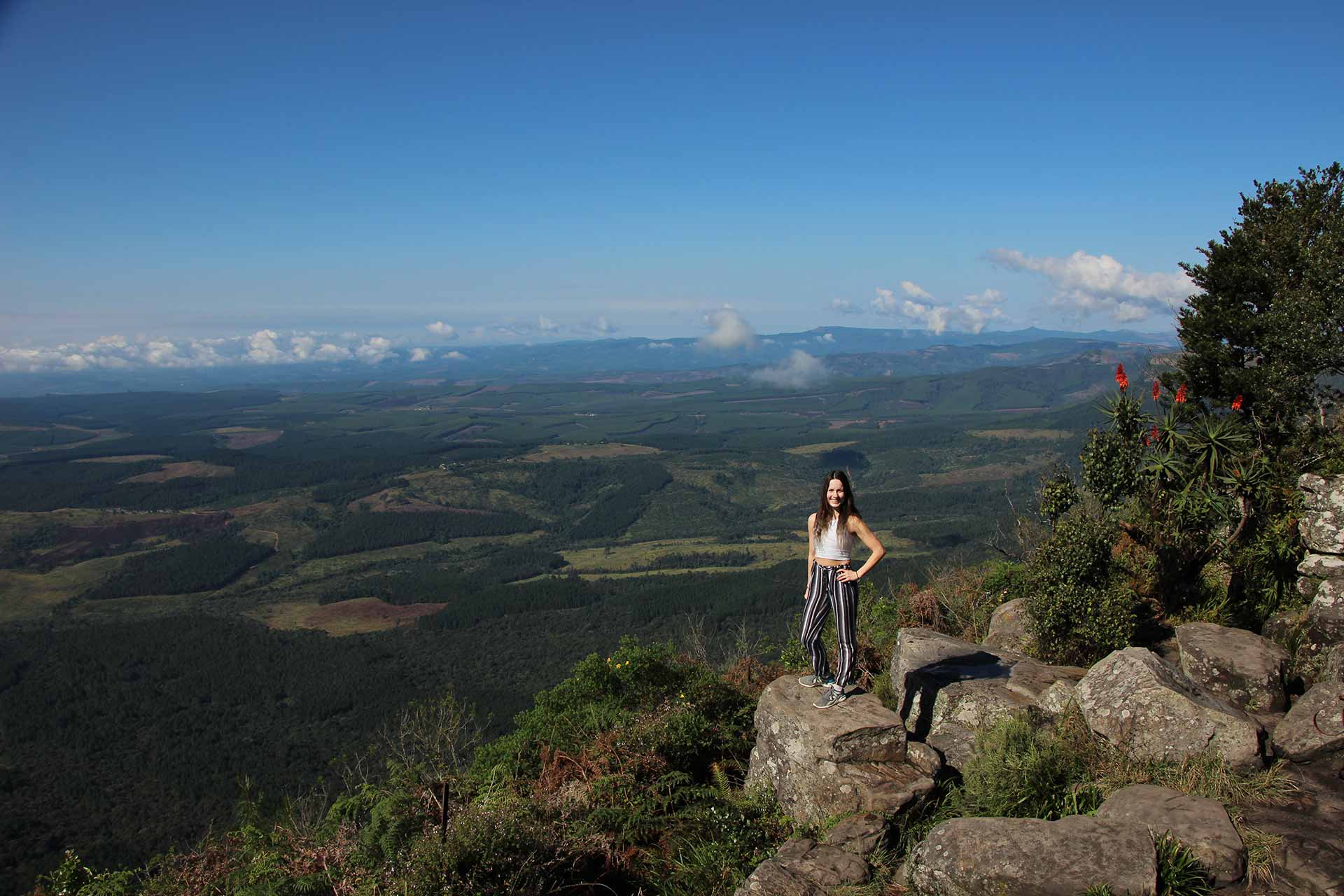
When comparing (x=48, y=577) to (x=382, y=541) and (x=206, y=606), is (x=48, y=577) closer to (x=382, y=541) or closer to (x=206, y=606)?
(x=206, y=606)

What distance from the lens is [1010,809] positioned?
7.68 metres

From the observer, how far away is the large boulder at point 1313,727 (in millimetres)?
7887

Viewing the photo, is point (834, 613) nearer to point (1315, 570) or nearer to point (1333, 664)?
point (1333, 664)

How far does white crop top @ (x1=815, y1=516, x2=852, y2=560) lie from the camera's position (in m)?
9.15

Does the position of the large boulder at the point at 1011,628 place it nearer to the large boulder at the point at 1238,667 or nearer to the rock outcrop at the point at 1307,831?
the large boulder at the point at 1238,667

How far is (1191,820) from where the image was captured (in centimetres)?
667

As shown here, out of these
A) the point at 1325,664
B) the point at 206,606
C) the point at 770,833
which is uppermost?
the point at 1325,664

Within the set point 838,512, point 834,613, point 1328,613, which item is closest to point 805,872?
point 834,613

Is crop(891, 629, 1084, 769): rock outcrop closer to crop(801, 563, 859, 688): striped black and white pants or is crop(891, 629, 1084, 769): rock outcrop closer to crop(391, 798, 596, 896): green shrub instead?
crop(801, 563, 859, 688): striped black and white pants

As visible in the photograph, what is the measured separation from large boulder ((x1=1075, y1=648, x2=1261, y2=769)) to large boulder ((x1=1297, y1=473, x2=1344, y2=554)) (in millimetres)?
3617

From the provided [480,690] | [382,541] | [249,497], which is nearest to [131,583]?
[382,541]

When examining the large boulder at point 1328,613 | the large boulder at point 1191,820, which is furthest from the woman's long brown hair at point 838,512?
the large boulder at point 1328,613

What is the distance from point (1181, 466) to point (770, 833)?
10259mm

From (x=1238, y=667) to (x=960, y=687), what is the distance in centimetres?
358
